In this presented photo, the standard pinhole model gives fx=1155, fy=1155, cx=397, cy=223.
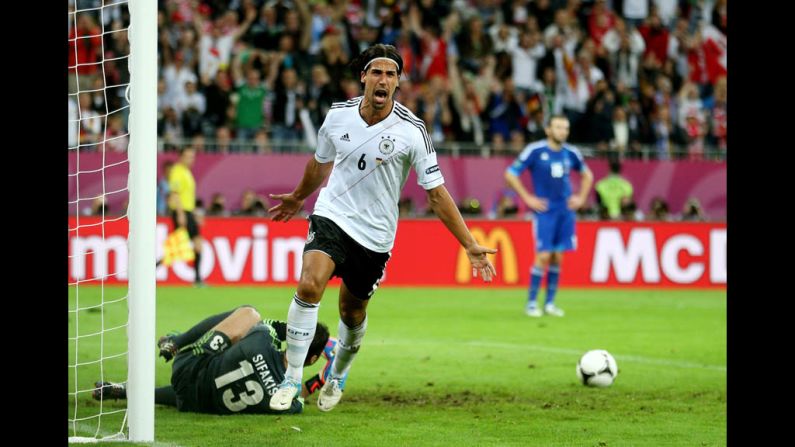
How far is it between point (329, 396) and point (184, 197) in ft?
35.3

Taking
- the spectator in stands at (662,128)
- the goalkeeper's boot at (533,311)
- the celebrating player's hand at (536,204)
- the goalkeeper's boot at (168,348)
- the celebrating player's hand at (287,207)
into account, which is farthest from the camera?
the spectator in stands at (662,128)

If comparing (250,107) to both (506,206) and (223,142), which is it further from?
(506,206)

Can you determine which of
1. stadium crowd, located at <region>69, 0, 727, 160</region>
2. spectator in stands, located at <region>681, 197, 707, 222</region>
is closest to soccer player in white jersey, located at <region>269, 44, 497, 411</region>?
stadium crowd, located at <region>69, 0, 727, 160</region>

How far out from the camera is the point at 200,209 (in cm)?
1978

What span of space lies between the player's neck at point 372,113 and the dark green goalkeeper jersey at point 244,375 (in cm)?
166

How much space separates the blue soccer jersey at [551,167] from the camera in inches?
640

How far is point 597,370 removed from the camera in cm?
988

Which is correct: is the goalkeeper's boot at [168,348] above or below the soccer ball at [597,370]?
above

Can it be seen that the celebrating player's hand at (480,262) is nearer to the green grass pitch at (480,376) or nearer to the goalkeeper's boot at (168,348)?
the green grass pitch at (480,376)

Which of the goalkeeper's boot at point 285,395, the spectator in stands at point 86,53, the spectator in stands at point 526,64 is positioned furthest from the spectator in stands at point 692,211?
the goalkeeper's boot at point 285,395

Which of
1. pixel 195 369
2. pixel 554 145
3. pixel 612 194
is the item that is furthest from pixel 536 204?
pixel 195 369

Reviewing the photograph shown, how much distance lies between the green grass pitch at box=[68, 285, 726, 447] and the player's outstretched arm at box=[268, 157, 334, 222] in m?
1.50

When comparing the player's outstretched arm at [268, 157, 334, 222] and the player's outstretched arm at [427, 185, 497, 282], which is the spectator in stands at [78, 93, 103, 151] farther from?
the player's outstretched arm at [427, 185, 497, 282]

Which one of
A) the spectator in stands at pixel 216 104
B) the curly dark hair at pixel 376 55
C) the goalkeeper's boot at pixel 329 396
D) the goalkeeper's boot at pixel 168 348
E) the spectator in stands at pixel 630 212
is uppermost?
the spectator in stands at pixel 216 104
